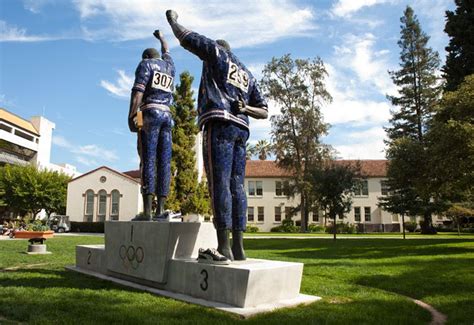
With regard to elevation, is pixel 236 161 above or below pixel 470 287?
above

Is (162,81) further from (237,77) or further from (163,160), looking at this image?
(237,77)

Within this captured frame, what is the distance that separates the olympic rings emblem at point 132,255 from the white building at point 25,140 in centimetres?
4740

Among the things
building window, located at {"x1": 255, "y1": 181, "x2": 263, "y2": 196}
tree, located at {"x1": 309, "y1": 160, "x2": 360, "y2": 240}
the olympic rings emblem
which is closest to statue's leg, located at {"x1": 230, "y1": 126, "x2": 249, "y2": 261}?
the olympic rings emblem

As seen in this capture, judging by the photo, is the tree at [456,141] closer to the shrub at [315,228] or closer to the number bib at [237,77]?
the number bib at [237,77]

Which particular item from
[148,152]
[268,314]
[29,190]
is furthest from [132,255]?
Result: [29,190]

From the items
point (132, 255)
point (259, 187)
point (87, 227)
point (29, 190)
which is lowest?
point (87, 227)

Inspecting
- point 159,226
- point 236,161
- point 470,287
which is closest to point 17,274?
point 159,226

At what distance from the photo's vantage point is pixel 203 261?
5.00 meters

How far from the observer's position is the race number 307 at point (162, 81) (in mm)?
7172

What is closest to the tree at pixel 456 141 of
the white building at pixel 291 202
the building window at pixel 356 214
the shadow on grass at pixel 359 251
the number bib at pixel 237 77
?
the shadow on grass at pixel 359 251

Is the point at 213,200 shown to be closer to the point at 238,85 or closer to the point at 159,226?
the point at 159,226

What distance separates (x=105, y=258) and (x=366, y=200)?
4459cm

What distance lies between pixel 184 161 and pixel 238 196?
973 inches

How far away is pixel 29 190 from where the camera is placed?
41.9 m
